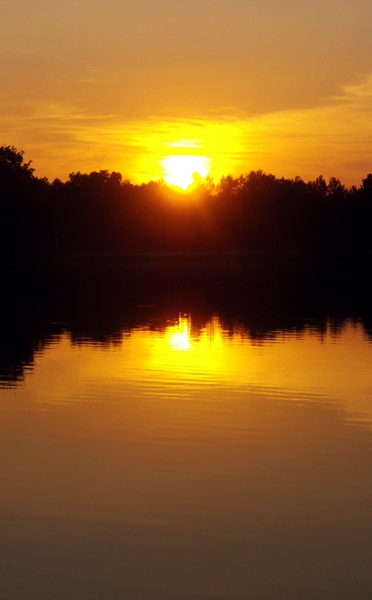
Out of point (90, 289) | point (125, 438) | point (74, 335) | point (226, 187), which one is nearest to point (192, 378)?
point (125, 438)

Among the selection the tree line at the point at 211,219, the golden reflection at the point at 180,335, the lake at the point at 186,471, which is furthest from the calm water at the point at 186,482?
the tree line at the point at 211,219

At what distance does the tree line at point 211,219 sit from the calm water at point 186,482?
110 m

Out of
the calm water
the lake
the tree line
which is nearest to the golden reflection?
the lake

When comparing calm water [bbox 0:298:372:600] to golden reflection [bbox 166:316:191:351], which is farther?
golden reflection [bbox 166:316:191:351]

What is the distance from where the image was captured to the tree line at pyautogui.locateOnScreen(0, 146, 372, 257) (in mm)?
144500

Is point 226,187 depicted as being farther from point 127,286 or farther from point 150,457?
point 150,457

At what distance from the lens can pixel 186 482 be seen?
12328mm

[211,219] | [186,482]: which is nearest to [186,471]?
[186,482]

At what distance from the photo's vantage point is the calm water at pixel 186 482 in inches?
371

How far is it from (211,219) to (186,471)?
14686 cm

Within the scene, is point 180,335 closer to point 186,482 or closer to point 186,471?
point 186,471

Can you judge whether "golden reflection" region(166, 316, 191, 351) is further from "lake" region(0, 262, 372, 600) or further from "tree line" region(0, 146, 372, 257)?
"tree line" region(0, 146, 372, 257)

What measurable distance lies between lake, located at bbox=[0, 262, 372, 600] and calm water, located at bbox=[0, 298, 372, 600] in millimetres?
25

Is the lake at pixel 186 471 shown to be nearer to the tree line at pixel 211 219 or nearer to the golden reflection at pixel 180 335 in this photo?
the golden reflection at pixel 180 335
